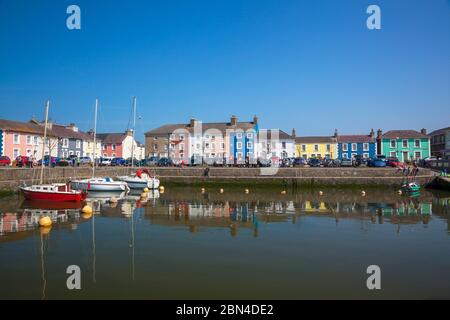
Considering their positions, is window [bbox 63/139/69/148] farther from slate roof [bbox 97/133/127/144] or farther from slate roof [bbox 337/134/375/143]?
slate roof [bbox 337/134/375/143]

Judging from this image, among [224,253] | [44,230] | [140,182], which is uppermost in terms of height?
[140,182]

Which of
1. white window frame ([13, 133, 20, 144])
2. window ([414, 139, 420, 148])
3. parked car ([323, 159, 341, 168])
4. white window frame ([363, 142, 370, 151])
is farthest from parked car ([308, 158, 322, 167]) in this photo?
white window frame ([13, 133, 20, 144])

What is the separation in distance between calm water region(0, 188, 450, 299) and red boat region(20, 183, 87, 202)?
6.50 feet

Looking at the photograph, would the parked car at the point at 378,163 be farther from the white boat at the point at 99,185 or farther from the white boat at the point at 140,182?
the white boat at the point at 99,185

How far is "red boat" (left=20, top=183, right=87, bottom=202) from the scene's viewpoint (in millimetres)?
23859

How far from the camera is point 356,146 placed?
63.0 m

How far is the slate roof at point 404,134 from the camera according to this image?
58650 mm

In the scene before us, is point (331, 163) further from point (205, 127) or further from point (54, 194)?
point (54, 194)

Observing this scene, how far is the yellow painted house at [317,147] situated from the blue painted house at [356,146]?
3.46 ft

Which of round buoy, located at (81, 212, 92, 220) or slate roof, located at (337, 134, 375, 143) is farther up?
slate roof, located at (337, 134, 375, 143)

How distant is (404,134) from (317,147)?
14.3 metres

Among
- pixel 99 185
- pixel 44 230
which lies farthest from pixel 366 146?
pixel 44 230

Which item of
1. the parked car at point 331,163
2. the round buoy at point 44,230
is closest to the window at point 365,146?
the parked car at point 331,163
